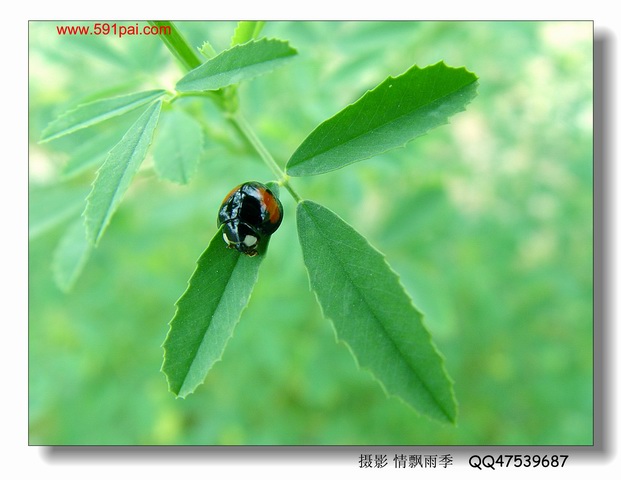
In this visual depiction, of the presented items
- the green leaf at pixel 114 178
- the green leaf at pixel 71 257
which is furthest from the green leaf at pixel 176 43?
the green leaf at pixel 71 257

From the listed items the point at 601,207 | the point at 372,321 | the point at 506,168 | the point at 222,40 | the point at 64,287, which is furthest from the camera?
the point at 506,168

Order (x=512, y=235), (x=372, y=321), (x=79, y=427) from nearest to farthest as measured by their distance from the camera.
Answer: (x=372, y=321), (x=79, y=427), (x=512, y=235)

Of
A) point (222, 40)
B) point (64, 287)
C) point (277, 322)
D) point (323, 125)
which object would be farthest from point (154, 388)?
point (323, 125)

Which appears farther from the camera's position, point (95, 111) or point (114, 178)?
point (95, 111)

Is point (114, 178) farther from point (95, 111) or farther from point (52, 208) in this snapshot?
point (52, 208)

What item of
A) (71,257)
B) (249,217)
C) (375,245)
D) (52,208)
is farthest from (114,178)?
(375,245)

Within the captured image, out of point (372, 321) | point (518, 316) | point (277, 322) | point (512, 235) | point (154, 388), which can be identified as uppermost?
point (512, 235)

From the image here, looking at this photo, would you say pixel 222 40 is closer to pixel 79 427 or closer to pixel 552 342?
pixel 79 427

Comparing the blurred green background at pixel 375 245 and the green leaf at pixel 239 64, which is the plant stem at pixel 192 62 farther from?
the blurred green background at pixel 375 245
